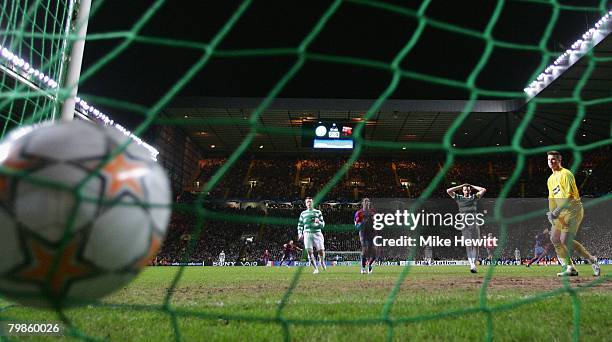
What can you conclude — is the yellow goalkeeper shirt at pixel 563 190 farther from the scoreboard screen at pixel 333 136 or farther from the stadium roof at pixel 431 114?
the scoreboard screen at pixel 333 136

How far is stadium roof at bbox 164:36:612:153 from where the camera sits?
19906mm

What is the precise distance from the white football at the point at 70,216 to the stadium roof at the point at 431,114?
61.1ft

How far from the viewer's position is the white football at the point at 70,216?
148 cm

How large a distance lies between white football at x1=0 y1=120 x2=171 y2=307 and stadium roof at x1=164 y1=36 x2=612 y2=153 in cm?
1864

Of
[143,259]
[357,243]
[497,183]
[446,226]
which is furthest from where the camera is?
[497,183]

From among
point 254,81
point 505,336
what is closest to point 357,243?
point 254,81

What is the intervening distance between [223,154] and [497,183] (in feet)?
56.3

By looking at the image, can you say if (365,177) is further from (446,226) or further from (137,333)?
(137,333)

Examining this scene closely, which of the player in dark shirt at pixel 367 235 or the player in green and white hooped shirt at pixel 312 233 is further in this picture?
the player in green and white hooped shirt at pixel 312 233

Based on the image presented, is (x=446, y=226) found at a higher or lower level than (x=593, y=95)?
lower

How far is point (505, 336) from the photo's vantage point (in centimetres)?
243

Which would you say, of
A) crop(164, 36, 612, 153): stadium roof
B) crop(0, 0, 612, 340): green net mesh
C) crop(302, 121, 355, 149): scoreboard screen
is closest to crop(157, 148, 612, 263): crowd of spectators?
crop(164, 36, 612, 153): stadium roof

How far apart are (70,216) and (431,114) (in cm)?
2258

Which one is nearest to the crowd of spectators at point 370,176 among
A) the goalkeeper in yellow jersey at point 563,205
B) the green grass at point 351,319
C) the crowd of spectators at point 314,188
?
the crowd of spectators at point 314,188
